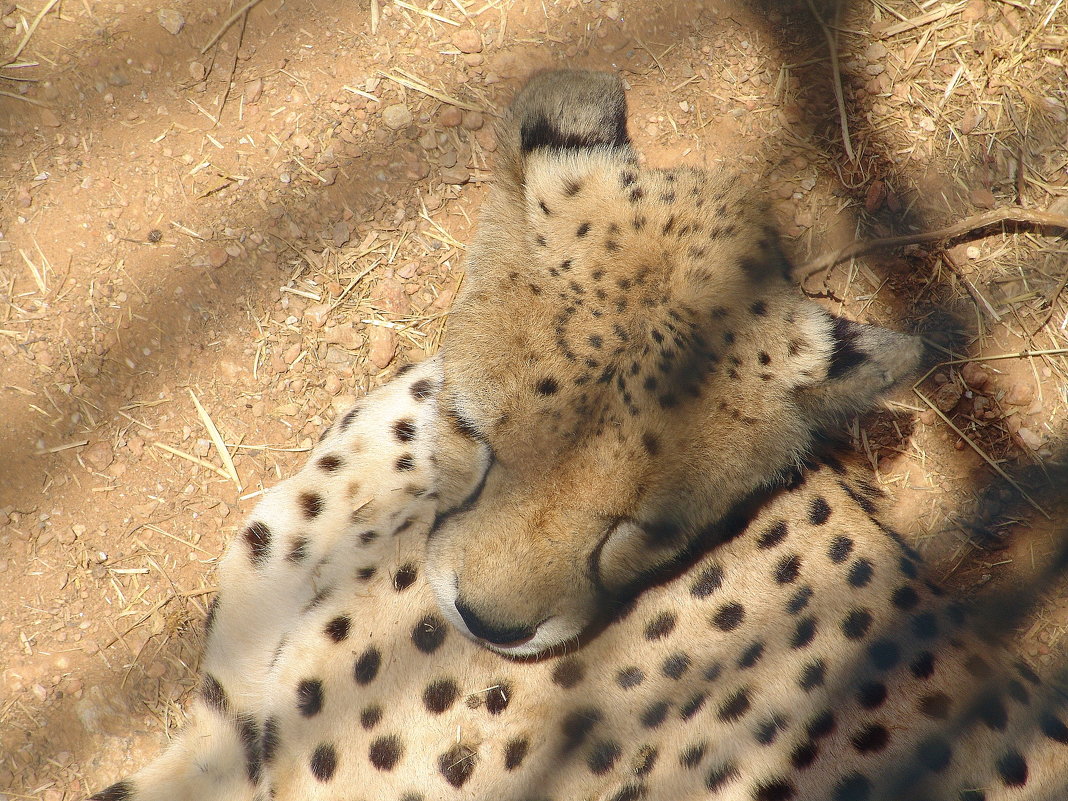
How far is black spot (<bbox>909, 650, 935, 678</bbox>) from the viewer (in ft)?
7.21

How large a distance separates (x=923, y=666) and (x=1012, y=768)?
353 mm

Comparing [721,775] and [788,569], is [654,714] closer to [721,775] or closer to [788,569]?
[721,775]

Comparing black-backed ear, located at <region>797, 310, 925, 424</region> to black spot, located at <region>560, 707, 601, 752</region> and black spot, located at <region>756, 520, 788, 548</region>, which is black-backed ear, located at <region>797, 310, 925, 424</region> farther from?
black spot, located at <region>560, 707, 601, 752</region>

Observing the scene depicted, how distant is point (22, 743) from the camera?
9.17 feet

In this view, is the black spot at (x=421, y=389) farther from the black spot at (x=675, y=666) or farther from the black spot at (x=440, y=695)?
the black spot at (x=675, y=666)

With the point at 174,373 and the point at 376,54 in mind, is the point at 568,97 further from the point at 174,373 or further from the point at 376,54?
the point at 174,373

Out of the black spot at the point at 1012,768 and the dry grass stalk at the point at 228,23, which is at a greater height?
the dry grass stalk at the point at 228,23

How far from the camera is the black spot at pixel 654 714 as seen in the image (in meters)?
2.19

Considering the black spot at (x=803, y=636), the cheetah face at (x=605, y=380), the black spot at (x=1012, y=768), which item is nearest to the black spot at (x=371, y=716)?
the cheetah face at (x=605, y=380)

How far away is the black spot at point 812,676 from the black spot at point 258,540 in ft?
5.27

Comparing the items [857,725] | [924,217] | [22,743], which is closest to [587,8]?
[924,217]

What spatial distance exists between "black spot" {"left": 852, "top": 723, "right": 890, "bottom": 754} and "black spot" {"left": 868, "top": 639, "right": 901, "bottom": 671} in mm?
160

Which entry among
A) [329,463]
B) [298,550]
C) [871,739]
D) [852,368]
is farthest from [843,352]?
[298,550]

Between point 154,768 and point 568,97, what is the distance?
7.51 feet
